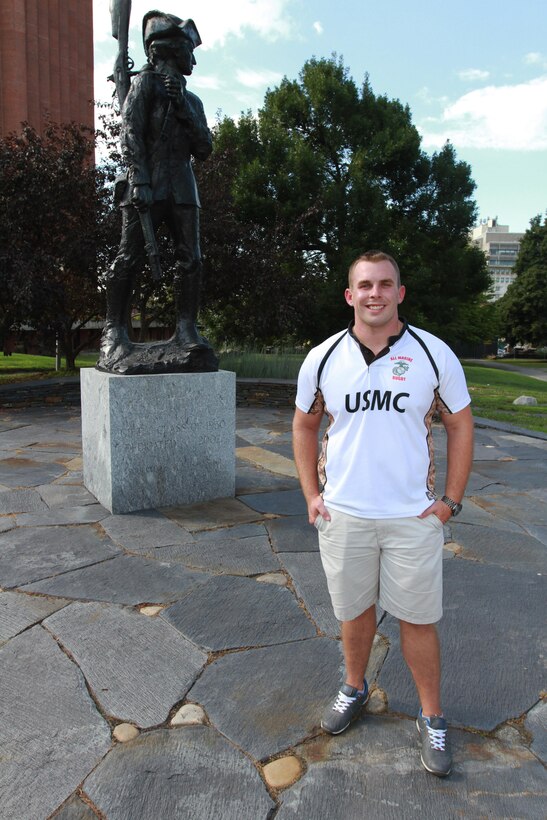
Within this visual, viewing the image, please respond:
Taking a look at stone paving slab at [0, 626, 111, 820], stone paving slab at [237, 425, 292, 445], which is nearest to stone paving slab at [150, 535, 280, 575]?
stone paving slab at [0, 626, 111, 820]

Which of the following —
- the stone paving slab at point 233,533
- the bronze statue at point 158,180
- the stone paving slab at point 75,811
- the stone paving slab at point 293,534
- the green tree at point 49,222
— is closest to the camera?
the stone paving slab at point 75,811

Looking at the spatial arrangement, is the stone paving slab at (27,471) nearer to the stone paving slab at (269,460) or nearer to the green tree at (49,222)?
the stone paving slab at (269,460)

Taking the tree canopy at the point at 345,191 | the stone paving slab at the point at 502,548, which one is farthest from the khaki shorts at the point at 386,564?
the tree canopy at the point at 345,191

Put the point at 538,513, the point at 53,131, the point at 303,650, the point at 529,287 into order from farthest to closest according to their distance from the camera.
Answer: the point at 529,287 → the point at 53,131 → the point at 538,513 → the point at 303,650

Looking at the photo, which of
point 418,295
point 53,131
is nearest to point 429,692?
point 53,131

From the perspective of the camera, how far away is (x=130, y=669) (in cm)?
218

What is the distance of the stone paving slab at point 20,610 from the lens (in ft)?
8.00

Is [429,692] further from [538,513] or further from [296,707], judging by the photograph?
[538,513]

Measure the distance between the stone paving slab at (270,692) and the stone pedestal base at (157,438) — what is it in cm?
198

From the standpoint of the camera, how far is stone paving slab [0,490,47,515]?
156 inches

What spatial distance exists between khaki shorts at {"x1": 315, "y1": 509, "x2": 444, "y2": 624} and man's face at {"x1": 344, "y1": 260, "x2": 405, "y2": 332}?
2.01 feet

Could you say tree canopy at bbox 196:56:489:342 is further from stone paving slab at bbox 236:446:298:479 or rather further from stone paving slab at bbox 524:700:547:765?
stone paving slab at bbox 524:700:547:765

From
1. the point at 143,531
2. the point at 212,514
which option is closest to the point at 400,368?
the point at 143,531

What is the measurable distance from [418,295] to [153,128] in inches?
565
